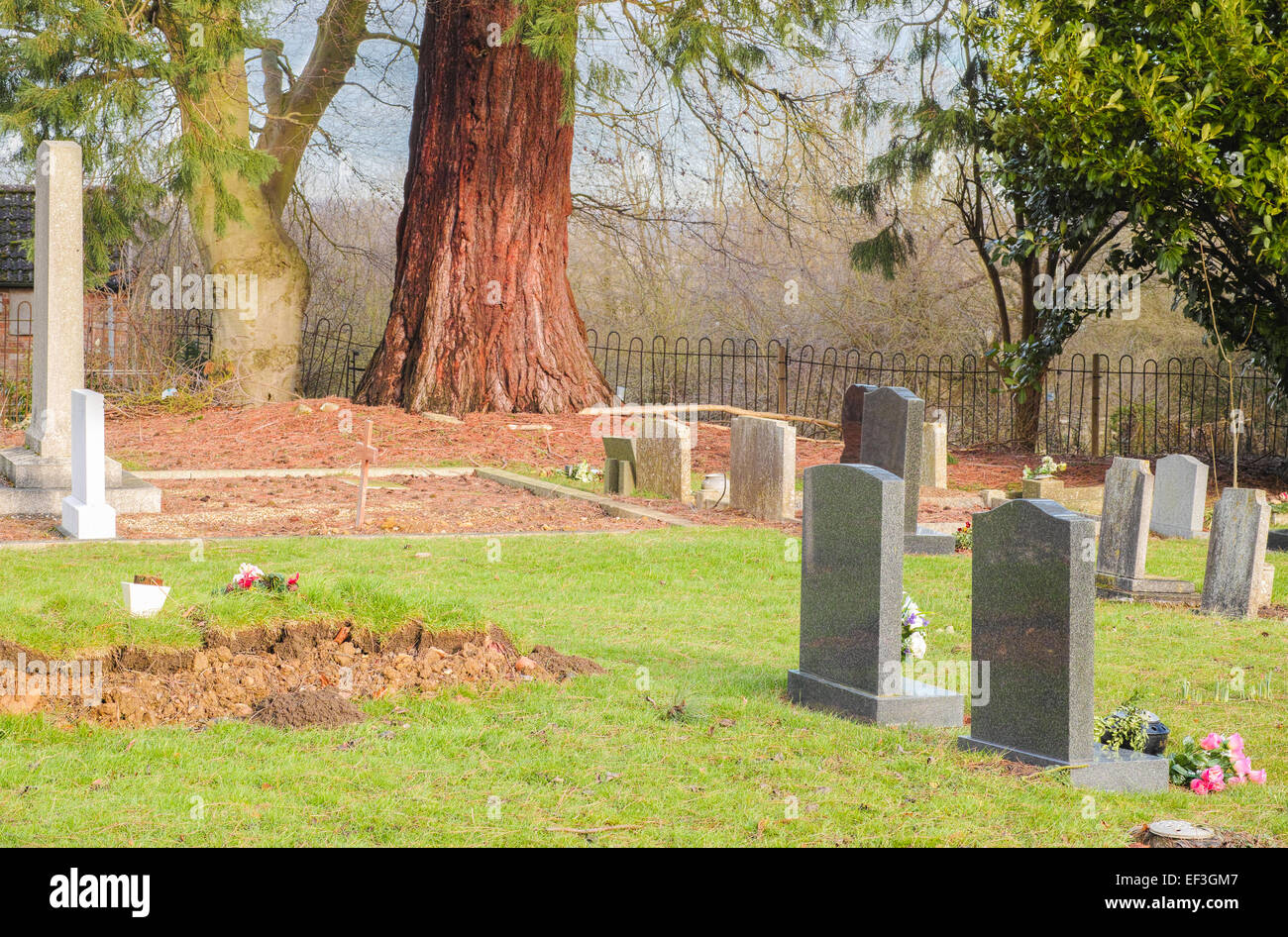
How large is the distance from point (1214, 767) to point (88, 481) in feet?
27.7

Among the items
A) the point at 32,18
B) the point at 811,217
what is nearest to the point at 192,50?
the point at 32,18

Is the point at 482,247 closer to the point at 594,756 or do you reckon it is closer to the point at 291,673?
the point at 291,673

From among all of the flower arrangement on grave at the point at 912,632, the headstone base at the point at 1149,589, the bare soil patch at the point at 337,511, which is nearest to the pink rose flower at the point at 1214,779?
the flower arrangement on grave at the point at 912,632

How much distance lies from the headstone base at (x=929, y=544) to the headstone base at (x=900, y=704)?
4.79 metres

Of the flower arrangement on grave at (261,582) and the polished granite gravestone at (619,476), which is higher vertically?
the polished granite gravestone at (619,476)

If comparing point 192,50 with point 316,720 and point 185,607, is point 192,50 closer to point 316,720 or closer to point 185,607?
point 185,607

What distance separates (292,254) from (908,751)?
17.9m

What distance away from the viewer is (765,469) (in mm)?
11766

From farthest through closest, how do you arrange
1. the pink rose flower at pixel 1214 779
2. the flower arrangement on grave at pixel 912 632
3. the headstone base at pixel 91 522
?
the headstone base at pixel 91 522
the flower arrangement on grave at pixel 912 632
the pink rose flower at pixel 1214 779

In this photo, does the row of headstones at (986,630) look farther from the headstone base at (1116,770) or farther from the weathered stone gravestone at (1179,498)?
the weathered stone gravestone at (1179,498)

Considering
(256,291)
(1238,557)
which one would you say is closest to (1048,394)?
(1238,557)

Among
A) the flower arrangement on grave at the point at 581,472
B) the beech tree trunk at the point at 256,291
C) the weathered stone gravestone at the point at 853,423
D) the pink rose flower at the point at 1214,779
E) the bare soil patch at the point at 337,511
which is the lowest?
the pink rose flower at the point at 1214,779

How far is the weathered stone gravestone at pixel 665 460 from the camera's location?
12.7 meters

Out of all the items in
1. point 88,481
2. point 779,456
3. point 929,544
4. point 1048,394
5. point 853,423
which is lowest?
point 929,544
